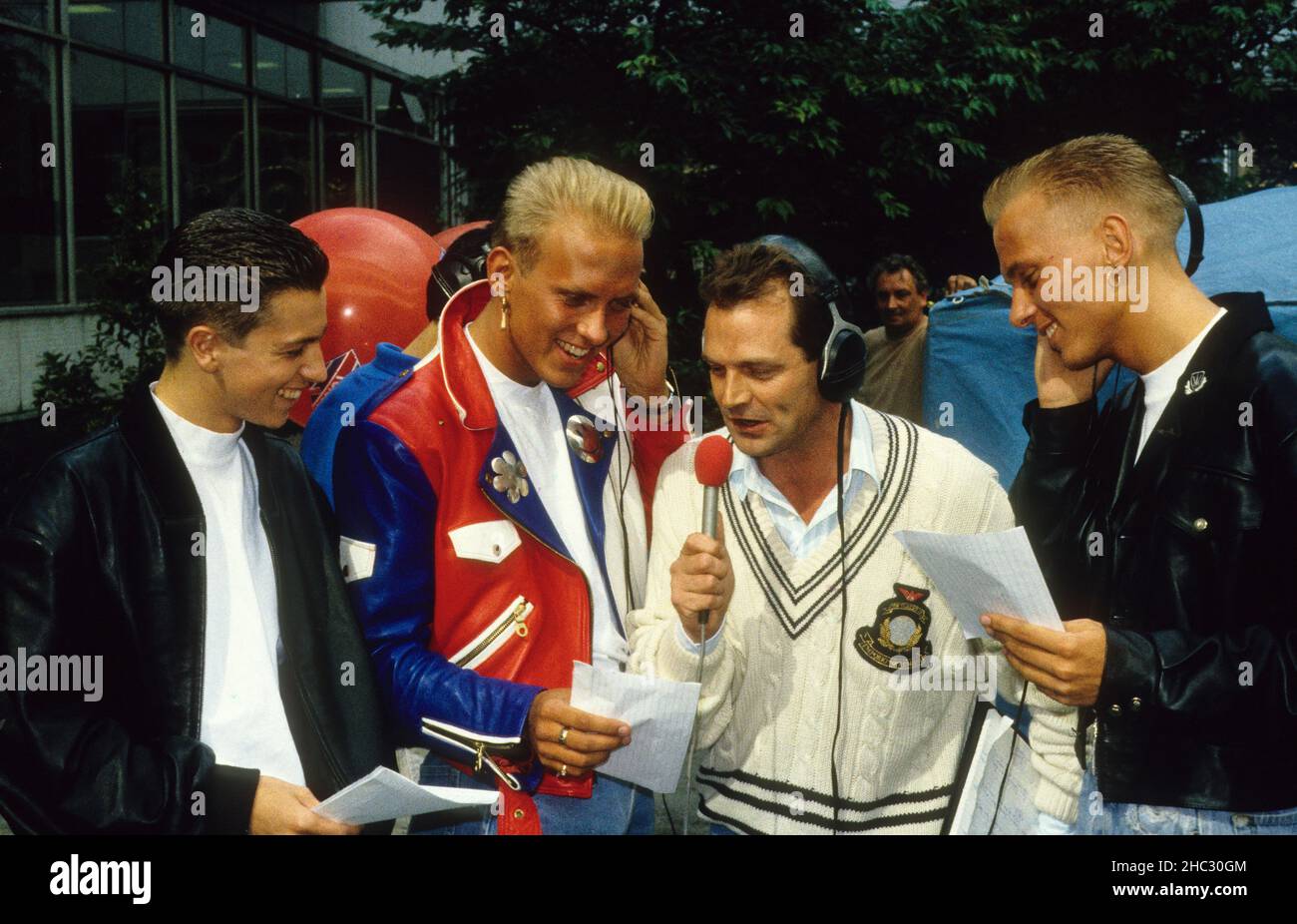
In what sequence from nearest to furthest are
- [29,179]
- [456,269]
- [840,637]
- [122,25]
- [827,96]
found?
[840,637]
[456,269]
[29,179]
[122,25]
[827,96]

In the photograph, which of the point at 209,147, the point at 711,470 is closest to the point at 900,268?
the point at 711,470

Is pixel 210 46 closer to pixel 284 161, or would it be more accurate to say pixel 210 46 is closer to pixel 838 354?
pixel 284 161

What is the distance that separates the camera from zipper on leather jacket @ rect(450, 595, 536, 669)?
2518 millimetres

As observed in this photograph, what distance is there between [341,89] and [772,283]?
16.3 meters

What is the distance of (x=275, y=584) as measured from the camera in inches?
95.7

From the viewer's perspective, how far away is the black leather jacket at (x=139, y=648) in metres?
2.07

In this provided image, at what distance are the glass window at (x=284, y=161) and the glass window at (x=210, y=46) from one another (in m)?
0.67

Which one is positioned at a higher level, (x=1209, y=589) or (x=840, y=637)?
(x=1209, y=589)

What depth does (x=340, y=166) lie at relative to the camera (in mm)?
17391

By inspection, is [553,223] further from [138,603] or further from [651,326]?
[138,603]

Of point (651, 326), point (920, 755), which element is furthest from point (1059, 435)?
point (651, 326)

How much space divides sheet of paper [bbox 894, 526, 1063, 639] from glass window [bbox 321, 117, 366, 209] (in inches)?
616

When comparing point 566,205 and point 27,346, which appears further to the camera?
point 27,346

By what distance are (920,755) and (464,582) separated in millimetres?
996
